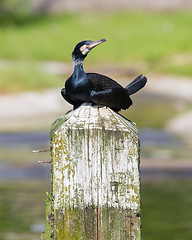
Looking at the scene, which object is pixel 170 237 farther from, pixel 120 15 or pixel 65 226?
pixel 120 15

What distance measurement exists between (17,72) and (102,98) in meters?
17.2

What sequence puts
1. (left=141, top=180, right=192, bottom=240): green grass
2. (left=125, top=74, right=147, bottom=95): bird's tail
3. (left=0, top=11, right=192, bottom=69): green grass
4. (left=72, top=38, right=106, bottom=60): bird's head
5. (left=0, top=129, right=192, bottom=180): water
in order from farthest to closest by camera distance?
1. (left=0, top=11, right=192, bottom=69): green grass
2. (left=0, top=129, right=192, bottom=180): water
3. (left=141, top=180, right=192, bottom=240): green grass
4. (left=125, top=74, right=147, bottom=95): bird's tail
5. (left=72, top=38, right=106, bottom=60): bird's head

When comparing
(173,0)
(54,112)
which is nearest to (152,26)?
(173,0)

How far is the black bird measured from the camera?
4004mm

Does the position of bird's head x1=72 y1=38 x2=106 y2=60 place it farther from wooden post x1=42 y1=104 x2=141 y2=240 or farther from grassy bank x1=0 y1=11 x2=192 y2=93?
grassy bank x1=0 y1=11 x2=192 y2=93

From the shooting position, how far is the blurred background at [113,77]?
944cm

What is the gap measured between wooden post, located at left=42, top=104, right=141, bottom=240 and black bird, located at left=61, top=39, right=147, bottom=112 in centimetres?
32

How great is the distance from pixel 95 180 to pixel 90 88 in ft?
2.05

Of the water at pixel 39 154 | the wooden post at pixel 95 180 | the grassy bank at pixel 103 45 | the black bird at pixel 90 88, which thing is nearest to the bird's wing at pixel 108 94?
the black bird at pixel 90 88

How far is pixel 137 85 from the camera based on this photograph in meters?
4.41

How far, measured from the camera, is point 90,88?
4.08 metres

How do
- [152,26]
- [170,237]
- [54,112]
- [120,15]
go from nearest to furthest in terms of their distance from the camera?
[170,237] → [54,112] → [152,26] → [120,15]

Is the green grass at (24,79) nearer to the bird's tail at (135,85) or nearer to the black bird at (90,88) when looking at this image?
the bird's tail at (135,85)

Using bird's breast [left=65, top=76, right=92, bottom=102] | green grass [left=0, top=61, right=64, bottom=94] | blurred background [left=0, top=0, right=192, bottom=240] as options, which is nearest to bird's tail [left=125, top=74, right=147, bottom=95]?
bird's breast [left=65, top=76, right=92, bottom=102]
